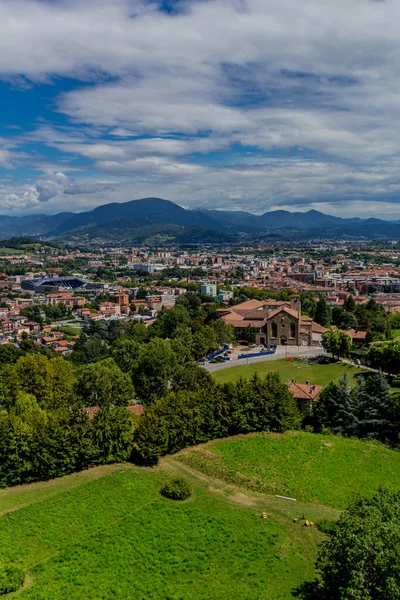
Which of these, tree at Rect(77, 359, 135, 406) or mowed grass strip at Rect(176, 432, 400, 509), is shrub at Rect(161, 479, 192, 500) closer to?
mowed grass strip at Rect(176, 432, 400, 509)

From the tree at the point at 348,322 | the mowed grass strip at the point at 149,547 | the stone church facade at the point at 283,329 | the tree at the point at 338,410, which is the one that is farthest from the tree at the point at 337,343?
the mowed grass strip at the point at 149,547

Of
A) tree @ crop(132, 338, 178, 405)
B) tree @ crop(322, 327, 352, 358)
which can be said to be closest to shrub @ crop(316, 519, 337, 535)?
tree @ crop(132, 338, 178, 405)

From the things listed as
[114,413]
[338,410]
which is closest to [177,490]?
[114,413]

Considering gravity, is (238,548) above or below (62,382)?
below

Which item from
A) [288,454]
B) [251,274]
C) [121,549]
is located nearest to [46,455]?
[121,549]

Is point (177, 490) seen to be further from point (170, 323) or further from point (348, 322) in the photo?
point (348, 322)

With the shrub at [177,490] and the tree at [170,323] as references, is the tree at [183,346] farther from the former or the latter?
the shrub at [177,490]

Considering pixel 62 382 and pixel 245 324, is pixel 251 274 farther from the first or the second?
pixel 62 382
